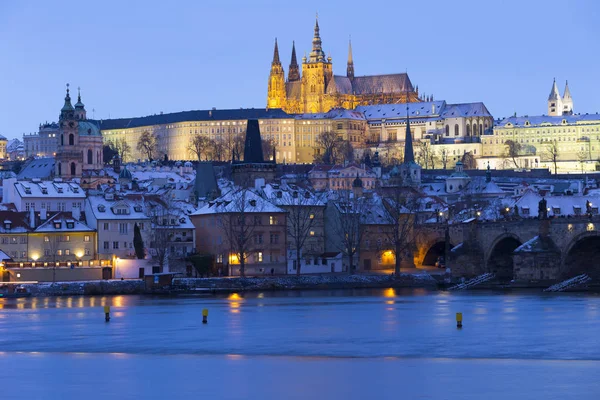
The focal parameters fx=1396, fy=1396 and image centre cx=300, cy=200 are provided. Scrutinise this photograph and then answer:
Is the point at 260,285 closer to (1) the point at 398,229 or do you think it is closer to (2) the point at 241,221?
(2) the point at 241,221

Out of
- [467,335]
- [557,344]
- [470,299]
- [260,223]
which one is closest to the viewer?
[557,344]

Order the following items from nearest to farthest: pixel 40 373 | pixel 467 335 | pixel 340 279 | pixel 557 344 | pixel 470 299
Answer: pixel 40 373 < pixel 557 344 < pixel 467 335 < pixel 470 299 < pixel 340 279

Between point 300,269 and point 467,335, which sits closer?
point 467,335

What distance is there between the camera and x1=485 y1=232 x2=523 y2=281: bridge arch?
81188 mm

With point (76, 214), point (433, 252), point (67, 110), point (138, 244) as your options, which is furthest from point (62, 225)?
point (67, 110)

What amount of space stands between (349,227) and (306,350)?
149 ft

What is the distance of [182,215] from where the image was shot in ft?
282

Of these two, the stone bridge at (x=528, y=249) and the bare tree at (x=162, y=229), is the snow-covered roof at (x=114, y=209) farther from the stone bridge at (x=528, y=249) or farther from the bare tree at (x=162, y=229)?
the stone bridge at (x=528, y=249)

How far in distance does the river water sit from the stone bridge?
343 inches

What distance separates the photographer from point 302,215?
89375mm

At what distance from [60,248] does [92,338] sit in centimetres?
3338

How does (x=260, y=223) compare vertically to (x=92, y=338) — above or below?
above

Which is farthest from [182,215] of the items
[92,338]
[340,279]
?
[92,338]

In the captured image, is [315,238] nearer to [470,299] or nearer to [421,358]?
[470,299]
